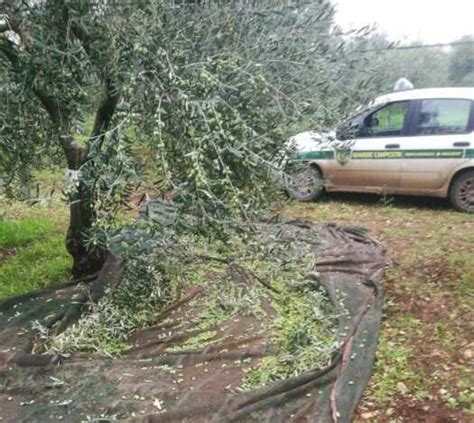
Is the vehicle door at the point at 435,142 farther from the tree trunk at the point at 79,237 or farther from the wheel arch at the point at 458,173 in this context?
the tree trunk at the point at 79,237

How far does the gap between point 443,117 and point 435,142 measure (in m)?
0.34

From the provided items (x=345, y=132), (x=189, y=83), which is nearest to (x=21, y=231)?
(x=345, y=132)

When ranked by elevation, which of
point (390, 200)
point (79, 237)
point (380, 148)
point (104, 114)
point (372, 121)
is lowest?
point (79, 237)

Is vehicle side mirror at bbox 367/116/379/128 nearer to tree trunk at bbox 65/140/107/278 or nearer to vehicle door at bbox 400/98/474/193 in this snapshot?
vehicle door at bbox 400/98/474/193

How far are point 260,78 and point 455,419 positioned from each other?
220 centimetres

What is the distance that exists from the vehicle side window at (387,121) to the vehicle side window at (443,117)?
0.24 m

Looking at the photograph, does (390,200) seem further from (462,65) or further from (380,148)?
(462,65)

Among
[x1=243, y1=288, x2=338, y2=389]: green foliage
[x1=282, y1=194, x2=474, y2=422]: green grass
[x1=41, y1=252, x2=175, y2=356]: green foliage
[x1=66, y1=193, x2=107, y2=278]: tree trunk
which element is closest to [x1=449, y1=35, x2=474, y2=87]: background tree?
[x1=282, y1=194, x2=474, y2=422]: green grass

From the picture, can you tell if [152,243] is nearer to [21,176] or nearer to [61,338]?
[61,338]

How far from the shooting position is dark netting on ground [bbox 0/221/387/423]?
3121 millimetres

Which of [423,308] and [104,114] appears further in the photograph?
[423,308]

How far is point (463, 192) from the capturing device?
23.4 feet

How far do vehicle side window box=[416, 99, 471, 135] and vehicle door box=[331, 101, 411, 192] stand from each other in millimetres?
201

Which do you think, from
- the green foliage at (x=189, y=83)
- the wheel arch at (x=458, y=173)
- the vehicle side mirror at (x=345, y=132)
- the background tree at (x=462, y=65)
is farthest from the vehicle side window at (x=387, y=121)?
the background tree at (x=462, y=65)
